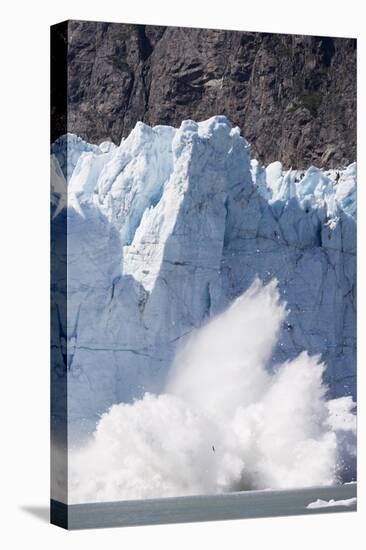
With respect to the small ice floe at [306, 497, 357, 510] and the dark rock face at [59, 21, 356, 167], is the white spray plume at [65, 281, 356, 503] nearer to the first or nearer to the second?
the small ice floe at [306, 497, 357, 510]

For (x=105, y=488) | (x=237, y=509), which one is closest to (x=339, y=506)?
(x=237, y=509)

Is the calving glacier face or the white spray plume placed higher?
the calving glacier face

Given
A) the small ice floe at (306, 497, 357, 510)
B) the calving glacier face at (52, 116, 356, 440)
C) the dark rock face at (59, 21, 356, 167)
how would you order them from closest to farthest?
1. the calving glacier face at (52, 116, 356, 440)
2. the dark rock face at (59, 21, 356, 167)
3. the small ice floe at (306, 497, 357, 510)

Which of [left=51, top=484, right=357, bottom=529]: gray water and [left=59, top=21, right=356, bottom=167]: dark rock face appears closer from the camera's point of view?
[left=51, top=484, right=357, bottom=529]: gray water

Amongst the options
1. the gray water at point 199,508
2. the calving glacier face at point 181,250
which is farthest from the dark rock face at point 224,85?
the gray water at point 199,508

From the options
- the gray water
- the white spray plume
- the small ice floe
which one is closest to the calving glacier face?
the white spray plume

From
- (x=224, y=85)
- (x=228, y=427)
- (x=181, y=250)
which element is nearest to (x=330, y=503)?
(x=228, y=427)
